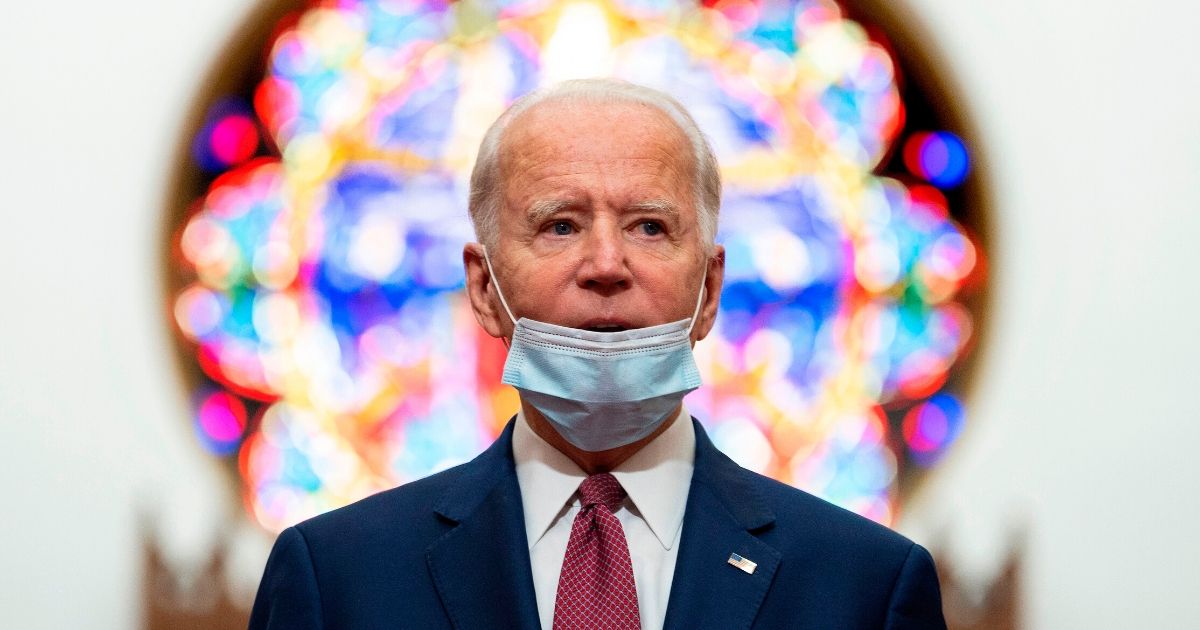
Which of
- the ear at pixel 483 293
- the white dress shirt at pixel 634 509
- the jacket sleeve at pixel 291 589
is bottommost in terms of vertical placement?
the jacket sleeve at pixel 291 589

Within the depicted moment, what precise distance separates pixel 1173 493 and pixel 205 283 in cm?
243

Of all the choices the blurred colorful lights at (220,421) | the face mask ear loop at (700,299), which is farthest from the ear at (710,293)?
the blurred colorful lights at (220,421)

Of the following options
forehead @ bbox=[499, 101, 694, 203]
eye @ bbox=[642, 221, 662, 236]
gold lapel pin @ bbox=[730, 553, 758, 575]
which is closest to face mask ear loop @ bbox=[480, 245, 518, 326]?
forehead @ bbox=[499, 101, 694, 203]

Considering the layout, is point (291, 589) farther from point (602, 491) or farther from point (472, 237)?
point (472, 237)

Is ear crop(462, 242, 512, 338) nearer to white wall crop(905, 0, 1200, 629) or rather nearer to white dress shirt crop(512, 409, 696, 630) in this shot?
white dress shirt crop(512, 409, 696, 630)

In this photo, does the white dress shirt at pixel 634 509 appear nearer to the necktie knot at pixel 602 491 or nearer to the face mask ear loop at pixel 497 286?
the necktie knot at pixel 602 491

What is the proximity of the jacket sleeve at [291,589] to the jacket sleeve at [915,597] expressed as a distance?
30.2 inches

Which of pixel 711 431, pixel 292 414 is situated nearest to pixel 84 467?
pixel 292 414

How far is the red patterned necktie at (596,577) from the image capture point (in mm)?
1925

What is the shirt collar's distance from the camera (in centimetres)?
205

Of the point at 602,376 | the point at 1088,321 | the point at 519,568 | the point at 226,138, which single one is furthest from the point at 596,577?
the point at 226,138

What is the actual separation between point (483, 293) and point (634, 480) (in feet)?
1.18

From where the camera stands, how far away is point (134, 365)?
3.58 m

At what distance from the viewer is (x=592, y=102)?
215cm
